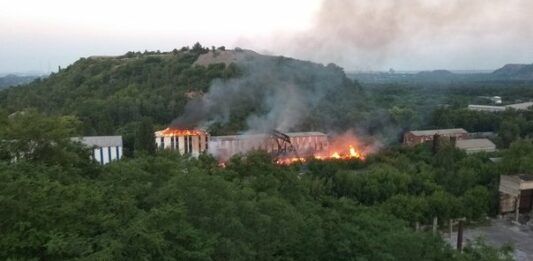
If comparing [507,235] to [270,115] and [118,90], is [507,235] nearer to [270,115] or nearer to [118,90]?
[270,115]

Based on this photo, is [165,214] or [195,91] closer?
[165,214]

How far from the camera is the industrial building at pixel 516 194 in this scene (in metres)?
29.0

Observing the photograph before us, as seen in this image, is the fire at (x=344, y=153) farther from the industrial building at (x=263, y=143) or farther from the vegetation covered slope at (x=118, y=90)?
the vegetation covered slope at (x=118, y=90)

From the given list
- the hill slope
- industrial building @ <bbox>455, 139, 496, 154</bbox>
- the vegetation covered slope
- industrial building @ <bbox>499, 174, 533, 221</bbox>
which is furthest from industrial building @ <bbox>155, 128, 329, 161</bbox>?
industrial building @ <bbox>499, 174, 533, 221</bbox>

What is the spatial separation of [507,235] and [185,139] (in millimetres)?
23550

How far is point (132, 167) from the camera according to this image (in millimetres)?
13719

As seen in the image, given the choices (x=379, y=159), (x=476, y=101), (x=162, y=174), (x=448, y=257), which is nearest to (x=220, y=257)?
(x=162, y=174)

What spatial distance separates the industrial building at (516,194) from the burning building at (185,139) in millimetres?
21193

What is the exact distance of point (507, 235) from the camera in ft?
86.1

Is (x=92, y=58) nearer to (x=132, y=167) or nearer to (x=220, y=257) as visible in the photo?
(x=132, y=167)

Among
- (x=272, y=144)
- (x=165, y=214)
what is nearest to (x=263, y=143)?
(x=272, y=144)

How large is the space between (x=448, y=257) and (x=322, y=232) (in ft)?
14.3

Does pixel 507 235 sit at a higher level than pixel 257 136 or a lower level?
lower

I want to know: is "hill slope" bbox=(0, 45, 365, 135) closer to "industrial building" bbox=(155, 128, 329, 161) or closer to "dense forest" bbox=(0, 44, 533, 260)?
"industrial building" bbox=(155, 128, 329, 161)
